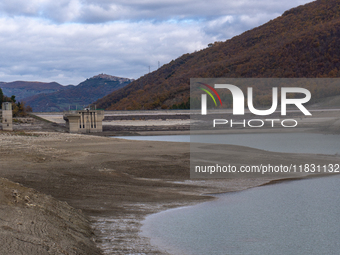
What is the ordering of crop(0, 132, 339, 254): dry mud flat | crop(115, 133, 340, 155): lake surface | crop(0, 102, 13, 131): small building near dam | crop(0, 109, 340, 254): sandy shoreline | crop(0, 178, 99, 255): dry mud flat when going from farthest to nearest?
crop(0, 102, 13, 131): small building near dam < crop(115, 133, 340, 155): lake surface < crop(0, 109, 340, 254): sandy shoreline < crop(0, 132, 339, 254): dry mud flat < crop(0, 178, 99, 255): dry mud flat

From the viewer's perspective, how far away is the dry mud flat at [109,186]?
8.88 m

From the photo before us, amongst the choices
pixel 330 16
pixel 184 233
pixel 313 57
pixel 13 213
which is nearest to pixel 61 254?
pixel 13 213

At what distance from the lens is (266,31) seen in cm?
14150

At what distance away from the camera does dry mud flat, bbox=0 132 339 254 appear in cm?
888

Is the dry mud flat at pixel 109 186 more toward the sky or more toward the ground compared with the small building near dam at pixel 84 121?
more toward the ground

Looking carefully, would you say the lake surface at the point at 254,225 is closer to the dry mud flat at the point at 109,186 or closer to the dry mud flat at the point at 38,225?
the dry mud flat at the point at 109,186

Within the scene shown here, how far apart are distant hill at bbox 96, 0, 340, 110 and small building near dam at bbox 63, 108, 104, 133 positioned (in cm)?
3592

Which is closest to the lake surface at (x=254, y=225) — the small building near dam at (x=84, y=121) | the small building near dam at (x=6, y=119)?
the small building near dam at (x=6, y=119)

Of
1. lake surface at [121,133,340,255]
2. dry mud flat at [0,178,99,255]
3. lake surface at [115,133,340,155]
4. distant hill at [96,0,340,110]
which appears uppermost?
distant hill at [96,0,340,110]

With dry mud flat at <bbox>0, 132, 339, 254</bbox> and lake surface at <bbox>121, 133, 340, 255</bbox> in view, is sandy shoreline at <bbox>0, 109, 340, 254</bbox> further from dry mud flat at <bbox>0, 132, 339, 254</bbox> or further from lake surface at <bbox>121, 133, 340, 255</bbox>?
lake surface at <bbox>121, 133, 340, 255</bbox>

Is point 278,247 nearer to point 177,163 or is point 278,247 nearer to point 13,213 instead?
point 13,213

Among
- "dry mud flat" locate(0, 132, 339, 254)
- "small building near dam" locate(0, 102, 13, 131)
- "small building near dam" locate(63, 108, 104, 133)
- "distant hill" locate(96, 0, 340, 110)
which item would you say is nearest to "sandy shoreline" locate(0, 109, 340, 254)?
"dry mud flat" locate(0, 132, 339, 254)

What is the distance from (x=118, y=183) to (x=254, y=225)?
5.83m

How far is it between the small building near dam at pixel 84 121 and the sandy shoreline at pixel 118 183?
103 ft
